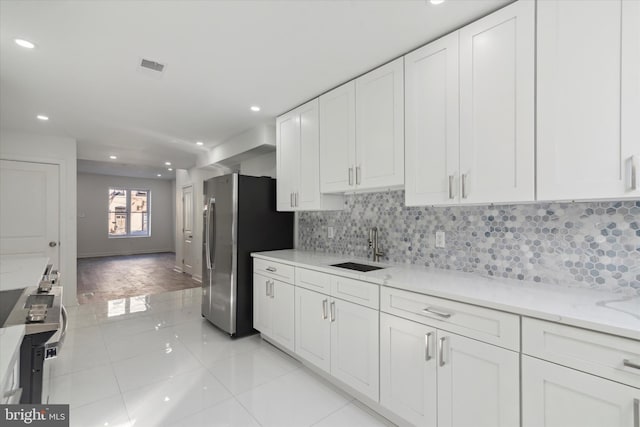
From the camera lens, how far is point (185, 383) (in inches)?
92.6

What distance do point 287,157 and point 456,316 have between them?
90.5 inches

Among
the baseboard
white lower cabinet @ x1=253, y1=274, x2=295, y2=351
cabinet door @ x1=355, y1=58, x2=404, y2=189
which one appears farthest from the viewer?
the baseboard

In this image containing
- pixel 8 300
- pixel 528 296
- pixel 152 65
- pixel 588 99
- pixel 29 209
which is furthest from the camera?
pixel 29 209

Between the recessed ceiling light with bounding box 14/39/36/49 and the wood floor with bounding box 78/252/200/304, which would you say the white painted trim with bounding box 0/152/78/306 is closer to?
the wood floor with bounding box 78/252/200/304

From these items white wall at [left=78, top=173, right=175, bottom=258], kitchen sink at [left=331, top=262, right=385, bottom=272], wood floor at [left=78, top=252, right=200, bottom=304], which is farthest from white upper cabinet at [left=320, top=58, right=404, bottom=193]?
white wall at [left=78, top=173, right=175, bottom=258]

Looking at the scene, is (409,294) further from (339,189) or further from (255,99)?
(255,99)

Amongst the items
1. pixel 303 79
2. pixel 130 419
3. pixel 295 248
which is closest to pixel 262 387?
pixel 130 419

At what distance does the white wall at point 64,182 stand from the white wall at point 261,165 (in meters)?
2.53

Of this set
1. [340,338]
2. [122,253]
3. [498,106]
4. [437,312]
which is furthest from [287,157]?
[122,253]

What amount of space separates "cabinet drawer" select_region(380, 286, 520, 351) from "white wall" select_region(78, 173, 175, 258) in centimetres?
1060

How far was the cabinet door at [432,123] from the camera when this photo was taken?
1.82 meters

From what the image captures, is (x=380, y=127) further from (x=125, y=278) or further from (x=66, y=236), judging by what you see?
(x=125, y=278)

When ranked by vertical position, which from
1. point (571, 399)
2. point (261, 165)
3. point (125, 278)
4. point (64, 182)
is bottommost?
point (125, 278)

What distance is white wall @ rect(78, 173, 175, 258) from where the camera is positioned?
930 centimetres
